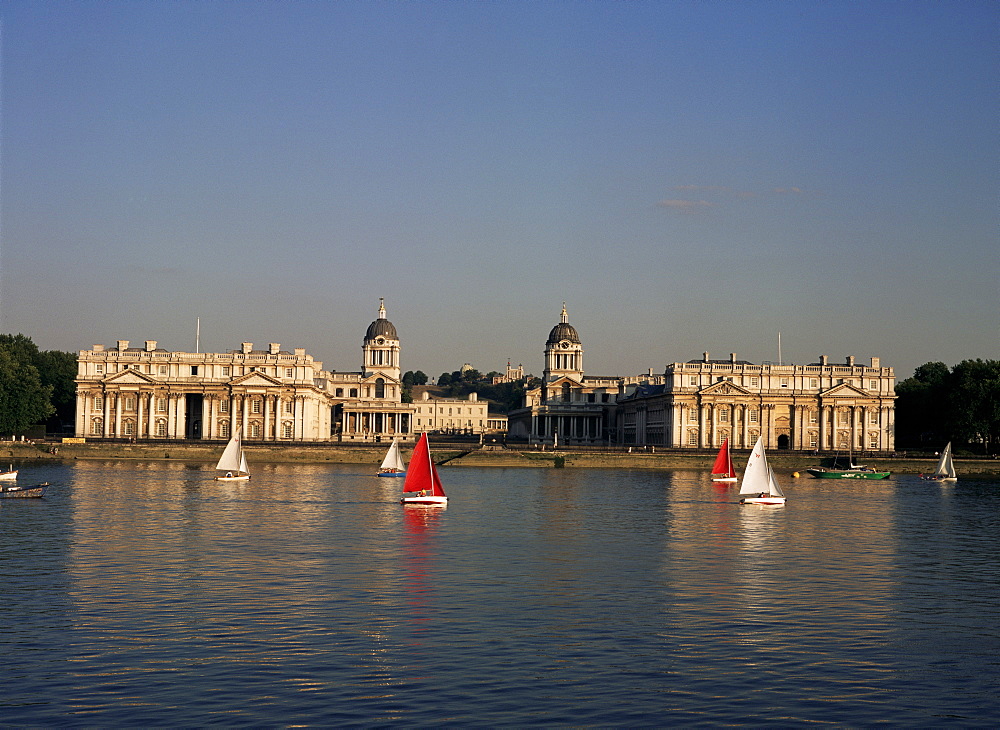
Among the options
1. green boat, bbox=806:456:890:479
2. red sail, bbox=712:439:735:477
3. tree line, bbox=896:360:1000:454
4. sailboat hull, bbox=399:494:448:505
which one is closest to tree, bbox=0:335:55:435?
red sail, bbox=712:439:735:477

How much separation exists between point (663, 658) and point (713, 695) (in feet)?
10.9

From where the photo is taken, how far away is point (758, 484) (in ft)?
251

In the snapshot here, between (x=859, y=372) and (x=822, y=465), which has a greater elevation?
(x=859, y=372)

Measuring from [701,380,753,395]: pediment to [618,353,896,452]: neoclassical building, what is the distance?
5.4 inches

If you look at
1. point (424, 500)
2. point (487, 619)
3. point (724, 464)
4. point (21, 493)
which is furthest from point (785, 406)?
point (487, 619)

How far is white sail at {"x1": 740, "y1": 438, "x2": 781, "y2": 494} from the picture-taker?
3000 inches

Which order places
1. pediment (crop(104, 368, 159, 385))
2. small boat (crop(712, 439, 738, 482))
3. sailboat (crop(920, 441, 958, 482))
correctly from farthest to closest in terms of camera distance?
pediment (crop(104, 368, 159, 385))
sailboat (crop(920, 441, 958, 482))
small boat (crop(712, 439, 738, 482))

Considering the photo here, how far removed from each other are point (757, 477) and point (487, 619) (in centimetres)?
4666

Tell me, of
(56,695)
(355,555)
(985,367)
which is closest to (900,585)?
(355,555)

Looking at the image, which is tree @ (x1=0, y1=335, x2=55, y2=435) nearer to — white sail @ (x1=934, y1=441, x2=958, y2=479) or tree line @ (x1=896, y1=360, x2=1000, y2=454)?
white sail @ (x1=934, y1=441, x2=958, y2=479)

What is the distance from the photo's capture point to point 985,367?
459 feet

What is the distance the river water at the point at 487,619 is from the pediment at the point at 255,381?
319ft

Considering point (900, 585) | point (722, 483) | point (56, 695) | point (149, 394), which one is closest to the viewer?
point (56, 695)

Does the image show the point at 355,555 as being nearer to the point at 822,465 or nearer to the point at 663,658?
the point at 663,658
